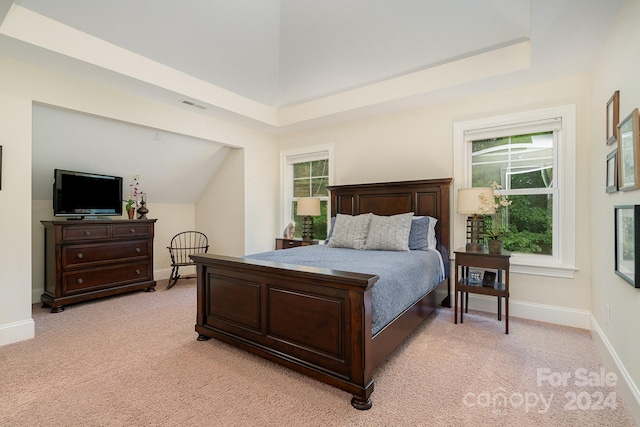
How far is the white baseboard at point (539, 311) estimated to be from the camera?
2977mm

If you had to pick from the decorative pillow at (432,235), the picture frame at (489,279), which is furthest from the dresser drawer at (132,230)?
the picture frame at (489,279)

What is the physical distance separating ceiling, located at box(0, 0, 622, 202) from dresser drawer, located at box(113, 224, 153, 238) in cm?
79

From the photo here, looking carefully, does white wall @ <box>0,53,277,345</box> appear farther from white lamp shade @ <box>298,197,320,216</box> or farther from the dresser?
white lamp shade @ <box>298,197,320,216</box>

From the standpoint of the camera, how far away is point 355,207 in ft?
14.0

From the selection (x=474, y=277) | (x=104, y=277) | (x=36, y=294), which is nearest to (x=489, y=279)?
(x=474, y=277)

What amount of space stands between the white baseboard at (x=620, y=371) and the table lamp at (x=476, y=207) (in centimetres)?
112

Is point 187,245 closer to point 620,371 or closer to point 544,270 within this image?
point 544,270

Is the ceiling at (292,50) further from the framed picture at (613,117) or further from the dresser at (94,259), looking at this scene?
the dresser at (94,259)

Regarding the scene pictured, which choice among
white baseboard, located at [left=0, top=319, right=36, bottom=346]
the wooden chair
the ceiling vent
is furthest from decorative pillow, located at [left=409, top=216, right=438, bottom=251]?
white baseboard, located at [left=0, top=319, right=36, bottom=346]

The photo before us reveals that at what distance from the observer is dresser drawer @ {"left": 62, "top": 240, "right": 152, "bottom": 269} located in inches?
140

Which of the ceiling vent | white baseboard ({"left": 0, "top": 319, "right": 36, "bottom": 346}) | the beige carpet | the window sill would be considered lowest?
the beige carpet

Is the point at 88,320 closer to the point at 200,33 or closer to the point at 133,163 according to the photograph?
the point at 133,163

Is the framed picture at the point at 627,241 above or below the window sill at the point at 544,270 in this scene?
above

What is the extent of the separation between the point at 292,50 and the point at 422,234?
103 inches
